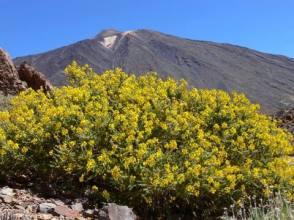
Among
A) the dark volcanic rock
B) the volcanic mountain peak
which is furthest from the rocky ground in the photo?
the volcanic mountain peak

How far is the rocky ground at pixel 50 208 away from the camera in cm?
655

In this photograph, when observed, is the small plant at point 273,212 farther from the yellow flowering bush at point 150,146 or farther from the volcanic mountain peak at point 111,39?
the volcanic mountain peak at point 111,39

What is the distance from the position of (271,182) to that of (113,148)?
220 centimetres

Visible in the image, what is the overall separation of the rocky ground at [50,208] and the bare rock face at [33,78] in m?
10.7

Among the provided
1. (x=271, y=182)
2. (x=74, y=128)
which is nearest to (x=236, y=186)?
(x=271, y=182)

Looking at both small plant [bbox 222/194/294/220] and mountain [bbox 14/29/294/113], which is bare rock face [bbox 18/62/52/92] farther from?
mountain [bbox 14/29/294/113]

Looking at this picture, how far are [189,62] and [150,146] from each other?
135 metres

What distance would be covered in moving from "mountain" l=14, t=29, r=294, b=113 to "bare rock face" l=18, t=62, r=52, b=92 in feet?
326

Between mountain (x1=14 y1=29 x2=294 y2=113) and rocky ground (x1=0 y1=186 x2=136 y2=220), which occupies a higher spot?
mountain (x1=14 y1=29 x2=294 y2=113)

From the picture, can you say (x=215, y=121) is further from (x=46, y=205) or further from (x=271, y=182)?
(x=46, y=205)

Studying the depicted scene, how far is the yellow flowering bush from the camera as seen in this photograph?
7012 mm

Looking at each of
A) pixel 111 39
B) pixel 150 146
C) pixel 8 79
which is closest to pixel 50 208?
pixel 150 146

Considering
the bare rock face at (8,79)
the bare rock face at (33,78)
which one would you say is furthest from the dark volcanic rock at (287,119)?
the bare rock face at (8,79)

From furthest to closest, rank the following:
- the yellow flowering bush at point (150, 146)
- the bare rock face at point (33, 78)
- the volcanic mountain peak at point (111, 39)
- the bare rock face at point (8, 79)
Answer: the volcanic mountain peak at point (111, 39) → the bare rock face at point (33, 78) → the bare rock face at point (8, 79) → the yellow flowering bush at point (150, 146)
